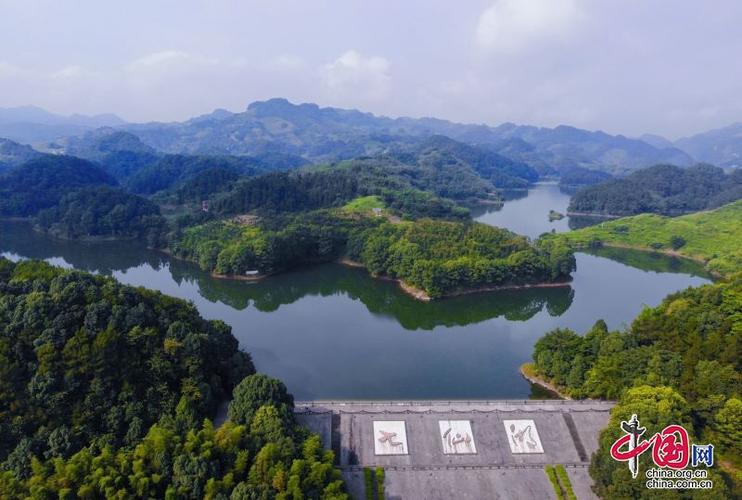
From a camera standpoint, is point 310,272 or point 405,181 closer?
point 310,272

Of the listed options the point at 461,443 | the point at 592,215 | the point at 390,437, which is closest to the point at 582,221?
the point at 592,215

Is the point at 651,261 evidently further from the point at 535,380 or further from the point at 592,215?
the point at 535,380

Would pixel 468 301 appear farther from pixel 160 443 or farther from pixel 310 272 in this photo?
pixel 160 443

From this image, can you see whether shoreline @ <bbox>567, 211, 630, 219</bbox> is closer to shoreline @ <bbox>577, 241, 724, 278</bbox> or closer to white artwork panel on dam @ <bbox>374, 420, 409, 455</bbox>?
shoreline @ <bbox>577, 241, 724, 278</bbox>

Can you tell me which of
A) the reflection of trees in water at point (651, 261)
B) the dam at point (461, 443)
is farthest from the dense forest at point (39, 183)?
the reflection of trees in water at point (651, 261)

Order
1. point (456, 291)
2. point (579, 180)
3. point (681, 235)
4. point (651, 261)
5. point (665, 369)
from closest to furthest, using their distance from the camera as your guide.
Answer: point (665, 369)
point (456, 291)
point (651, 261)
point (681, 235)
point (579, 180)

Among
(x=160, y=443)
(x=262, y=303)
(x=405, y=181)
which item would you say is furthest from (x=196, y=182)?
(x=160, y=443)
